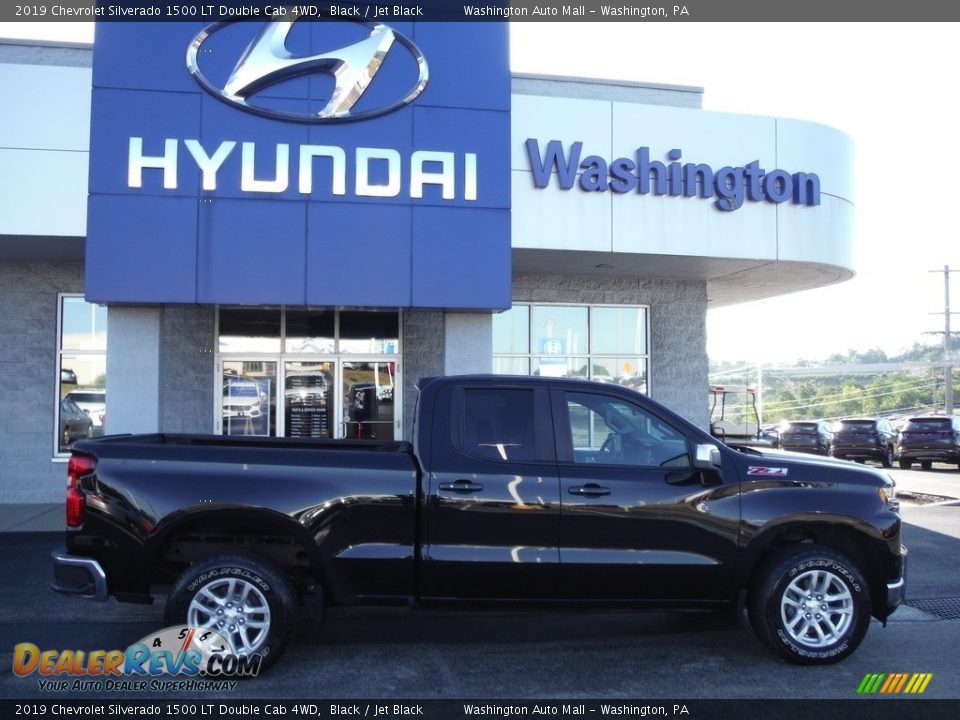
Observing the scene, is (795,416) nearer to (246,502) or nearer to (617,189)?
(617,189)

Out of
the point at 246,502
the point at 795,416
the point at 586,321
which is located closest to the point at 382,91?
the point at 586,321

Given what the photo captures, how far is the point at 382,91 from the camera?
34.6 feet

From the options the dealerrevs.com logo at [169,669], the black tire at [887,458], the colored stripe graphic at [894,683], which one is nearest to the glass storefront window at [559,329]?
Answer: the colored stripe graphic at [894,683]

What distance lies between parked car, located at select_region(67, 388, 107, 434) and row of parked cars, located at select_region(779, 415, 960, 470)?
58.3 ft

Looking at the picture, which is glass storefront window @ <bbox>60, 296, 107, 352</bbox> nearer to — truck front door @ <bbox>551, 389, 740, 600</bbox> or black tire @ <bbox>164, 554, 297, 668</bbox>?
black tire @ <bbox>164, 554, 297, 668</bbox>

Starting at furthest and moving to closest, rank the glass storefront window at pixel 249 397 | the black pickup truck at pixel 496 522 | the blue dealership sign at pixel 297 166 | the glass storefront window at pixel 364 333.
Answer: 1. the glass storefront window at pixel 364 333
2. the glass storefront window at pixel 249 397
3. the blue dealership sign at pixel 297 166
4. the black pickup truck at pixel 496 522

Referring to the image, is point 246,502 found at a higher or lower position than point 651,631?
higher

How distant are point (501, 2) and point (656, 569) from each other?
8312 millimetres

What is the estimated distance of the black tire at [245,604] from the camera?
16.9ft

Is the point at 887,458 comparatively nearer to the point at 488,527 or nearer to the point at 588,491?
the point at 588,491

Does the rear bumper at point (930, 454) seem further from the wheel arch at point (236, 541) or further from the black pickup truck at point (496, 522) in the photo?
the wheel arch at point (236, 541)

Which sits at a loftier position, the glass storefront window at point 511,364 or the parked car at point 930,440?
the glass storefront window at point 511,364

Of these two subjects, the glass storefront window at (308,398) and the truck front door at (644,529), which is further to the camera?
the glass storefront window at (308,398)

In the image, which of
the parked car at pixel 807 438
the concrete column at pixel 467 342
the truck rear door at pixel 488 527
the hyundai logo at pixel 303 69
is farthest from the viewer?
the parked car at pixel 807 438
